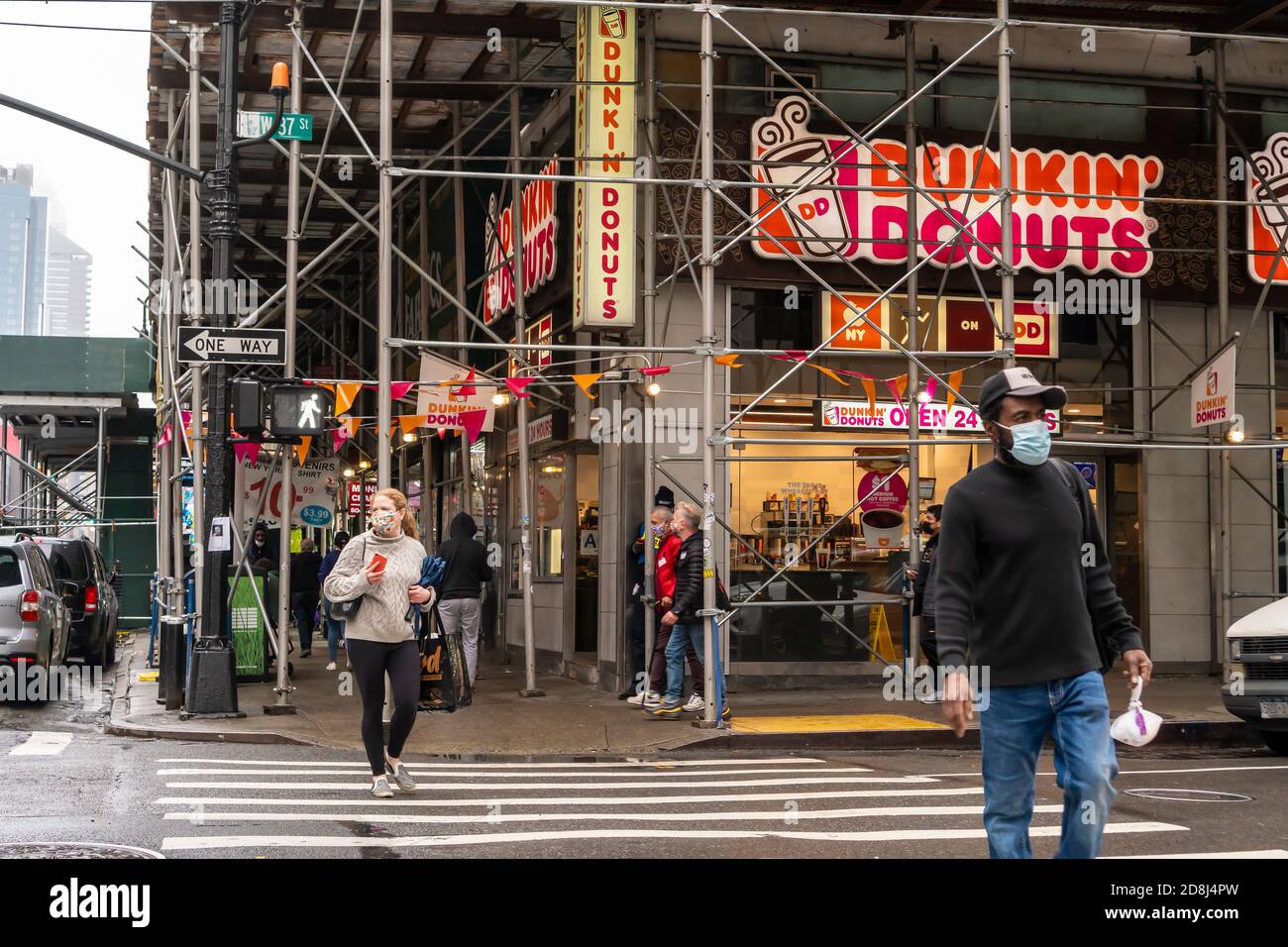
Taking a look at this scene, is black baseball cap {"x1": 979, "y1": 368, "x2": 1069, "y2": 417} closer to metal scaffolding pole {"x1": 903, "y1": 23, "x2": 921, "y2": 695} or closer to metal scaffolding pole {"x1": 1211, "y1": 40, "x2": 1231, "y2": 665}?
metal scaffolding pole {"x1": 903, "y1": 23, "x2": 921, "y2": 695}

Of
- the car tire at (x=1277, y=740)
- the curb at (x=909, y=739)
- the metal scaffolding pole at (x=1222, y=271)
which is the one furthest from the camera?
the metal scaffolding pole at (x=1222, y=271)

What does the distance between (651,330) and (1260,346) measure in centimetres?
784

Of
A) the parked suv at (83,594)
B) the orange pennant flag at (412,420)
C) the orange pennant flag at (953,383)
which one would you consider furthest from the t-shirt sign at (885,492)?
the parked suv at (83,594)

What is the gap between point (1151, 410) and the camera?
17.9 meters

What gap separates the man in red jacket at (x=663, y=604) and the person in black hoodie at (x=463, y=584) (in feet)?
7.70

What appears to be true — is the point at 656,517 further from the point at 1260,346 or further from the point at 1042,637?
the point at 1042,637

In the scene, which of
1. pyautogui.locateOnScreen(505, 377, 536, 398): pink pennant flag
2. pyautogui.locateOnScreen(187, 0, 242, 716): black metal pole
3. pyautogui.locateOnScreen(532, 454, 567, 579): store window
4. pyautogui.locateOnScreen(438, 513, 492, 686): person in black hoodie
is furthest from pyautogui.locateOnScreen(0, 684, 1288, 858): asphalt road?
pyautogui.locateOnScreen(532, 454, 567, 579): store window

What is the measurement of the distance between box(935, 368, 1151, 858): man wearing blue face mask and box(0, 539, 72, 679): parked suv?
13.2 metres

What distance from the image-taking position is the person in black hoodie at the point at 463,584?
637 inches

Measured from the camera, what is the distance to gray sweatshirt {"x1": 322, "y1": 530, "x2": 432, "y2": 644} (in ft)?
30.3

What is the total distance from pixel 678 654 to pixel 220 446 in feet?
16.5
